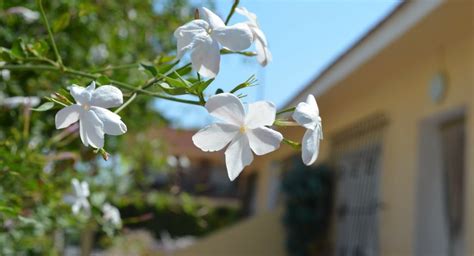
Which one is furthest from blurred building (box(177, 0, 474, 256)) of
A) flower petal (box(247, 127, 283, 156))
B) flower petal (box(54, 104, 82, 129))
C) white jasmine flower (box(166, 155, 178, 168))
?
flower petal (box(54, 104, 82, 129))

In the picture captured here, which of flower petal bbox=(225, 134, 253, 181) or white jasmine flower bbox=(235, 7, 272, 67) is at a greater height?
white jasmine flower bbox=(235, 7, 272, 67)

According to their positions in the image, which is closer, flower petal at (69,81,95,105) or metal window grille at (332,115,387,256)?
flower petal at (69,81,95,105)

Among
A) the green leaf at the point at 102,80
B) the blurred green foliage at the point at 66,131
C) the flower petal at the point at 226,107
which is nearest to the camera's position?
the flower petal at the point at 226,107

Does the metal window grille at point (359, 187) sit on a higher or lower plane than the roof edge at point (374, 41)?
lower

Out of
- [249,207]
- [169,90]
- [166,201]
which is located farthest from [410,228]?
[249,207]

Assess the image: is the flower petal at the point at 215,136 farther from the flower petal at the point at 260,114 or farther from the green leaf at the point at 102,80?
the green leaf at the point at 102,80

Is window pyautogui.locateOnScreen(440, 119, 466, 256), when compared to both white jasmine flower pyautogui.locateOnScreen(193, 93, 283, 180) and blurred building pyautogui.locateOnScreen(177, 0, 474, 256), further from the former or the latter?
white jasmine flower pyautogui.locateOnScreen(193, 93, 283, 180)

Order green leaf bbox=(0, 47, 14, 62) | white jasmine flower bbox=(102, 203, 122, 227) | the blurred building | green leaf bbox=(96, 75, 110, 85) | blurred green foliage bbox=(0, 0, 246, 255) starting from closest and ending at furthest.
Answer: green leaf bbox=(96, 75, 110, 85) < green leaf bbox=(0, 47, 14, 62) < blurred green foliage bbox=(0, 0, 246, 255) < white jasmine flower bbox=(102, 203, 122, 227) < the blurred building

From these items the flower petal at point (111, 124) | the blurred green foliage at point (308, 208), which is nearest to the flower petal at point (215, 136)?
the flower petal at point (111, 124)

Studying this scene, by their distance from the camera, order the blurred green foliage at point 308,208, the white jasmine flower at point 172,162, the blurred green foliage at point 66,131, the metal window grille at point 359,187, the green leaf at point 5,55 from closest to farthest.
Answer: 1. the green leaf at point 5,55
2. the blurred green foliage at point 66,131
3. the white jasmine flower at point 172,162
4. the metal window grille at point 359,187
5. the blurred green foliage at point 308,208
